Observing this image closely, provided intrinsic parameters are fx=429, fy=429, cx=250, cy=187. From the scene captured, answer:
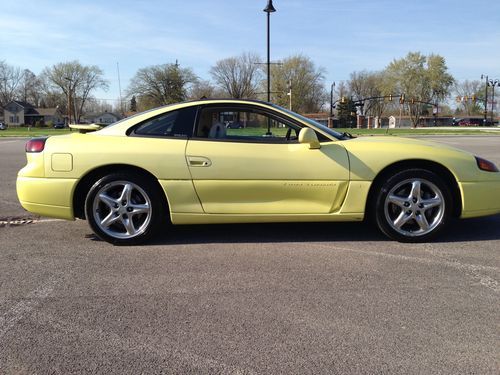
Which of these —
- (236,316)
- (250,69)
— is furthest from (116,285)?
(250,69)

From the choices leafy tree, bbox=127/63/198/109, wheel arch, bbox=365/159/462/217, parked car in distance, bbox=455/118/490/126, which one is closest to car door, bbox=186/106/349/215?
wheel arch, bbox=365/159/462/217

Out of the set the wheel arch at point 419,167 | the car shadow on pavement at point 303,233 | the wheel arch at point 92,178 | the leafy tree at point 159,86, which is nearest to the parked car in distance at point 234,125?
the wheel arch at point 92,178

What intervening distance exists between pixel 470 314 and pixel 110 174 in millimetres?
3267

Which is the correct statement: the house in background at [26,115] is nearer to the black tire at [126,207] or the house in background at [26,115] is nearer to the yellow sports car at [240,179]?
the yellow sports car at [240,179]

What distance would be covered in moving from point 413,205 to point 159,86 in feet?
264

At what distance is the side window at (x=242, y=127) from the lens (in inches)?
169

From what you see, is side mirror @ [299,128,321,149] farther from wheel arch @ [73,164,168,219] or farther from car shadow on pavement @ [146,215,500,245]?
wheel arch @ [73,164,168,219]

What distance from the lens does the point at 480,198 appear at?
4.23 m

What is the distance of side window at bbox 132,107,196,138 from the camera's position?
14.0ft

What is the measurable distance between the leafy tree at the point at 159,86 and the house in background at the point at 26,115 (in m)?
34.3

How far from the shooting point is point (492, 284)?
325cm

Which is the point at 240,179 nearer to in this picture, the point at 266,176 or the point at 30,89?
the point at 266,176

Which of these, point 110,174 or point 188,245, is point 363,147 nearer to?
point 188,245

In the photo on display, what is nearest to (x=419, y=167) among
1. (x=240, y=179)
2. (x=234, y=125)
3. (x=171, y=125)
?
(x=240, y=179)
